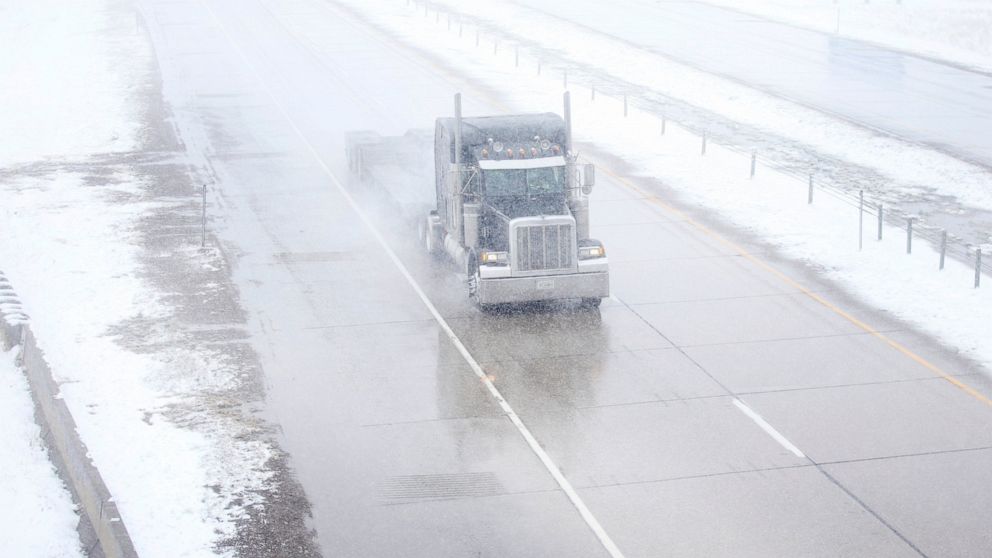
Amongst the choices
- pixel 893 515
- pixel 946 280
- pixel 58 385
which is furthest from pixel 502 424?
pixel 946 280

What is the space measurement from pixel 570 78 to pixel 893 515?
39086 mm

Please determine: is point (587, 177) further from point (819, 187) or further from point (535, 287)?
point (819, 187)

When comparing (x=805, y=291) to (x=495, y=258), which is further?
(x=805, y=291)

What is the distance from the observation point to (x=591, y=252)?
21312 mm

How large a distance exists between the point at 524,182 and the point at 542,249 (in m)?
1.62

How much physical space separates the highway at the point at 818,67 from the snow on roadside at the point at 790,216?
7.64 m

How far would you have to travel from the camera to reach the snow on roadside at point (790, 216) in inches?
864

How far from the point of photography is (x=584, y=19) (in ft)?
228

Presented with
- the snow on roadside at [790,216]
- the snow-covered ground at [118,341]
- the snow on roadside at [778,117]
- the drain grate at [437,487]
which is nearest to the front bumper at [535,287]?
the snow-covered ground at [118,341]

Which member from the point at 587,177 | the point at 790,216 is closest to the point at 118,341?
the point at 587,177

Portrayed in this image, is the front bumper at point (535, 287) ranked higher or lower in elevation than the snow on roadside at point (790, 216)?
higher

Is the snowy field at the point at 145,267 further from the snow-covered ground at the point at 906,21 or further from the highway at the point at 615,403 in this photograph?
the snow-covered ground at the point at 906,21

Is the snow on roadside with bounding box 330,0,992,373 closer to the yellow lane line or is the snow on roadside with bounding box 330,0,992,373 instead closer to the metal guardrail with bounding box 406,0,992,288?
the metal guardrail with bounding box 406,0,992,288

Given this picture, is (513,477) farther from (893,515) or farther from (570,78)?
(570,78)
